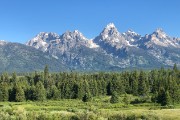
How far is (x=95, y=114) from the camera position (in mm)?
114438

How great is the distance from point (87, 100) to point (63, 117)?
7971 centimetres

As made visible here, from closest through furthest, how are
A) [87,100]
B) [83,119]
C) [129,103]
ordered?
Answer: 1. [83,119]
2. [129,103]
3. [87,100]

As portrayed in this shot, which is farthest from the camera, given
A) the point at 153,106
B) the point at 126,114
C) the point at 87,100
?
the point at 87,100

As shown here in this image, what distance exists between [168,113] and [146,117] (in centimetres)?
2078

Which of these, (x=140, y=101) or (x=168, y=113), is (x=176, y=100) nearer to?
(x=140, y=101)

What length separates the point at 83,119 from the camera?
111562mm

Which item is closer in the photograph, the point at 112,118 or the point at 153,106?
the point at 112,118

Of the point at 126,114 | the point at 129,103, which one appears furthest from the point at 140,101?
the point at 126,114

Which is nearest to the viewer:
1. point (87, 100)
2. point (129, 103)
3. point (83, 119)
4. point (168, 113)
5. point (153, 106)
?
point (83, 119)

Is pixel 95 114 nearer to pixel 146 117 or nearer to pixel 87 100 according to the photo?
pixel 146 117

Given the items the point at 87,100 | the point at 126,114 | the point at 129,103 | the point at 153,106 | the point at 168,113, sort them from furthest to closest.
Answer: the point at 87,100 < the point at 129,103 < the point at 153,106 < the point at 168,113 < the point at 126,114

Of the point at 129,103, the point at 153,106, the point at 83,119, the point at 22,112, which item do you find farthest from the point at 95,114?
the point at 129,103

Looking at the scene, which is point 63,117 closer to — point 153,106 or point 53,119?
point 53,119

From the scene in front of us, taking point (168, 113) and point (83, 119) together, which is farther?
point (168, 113)
